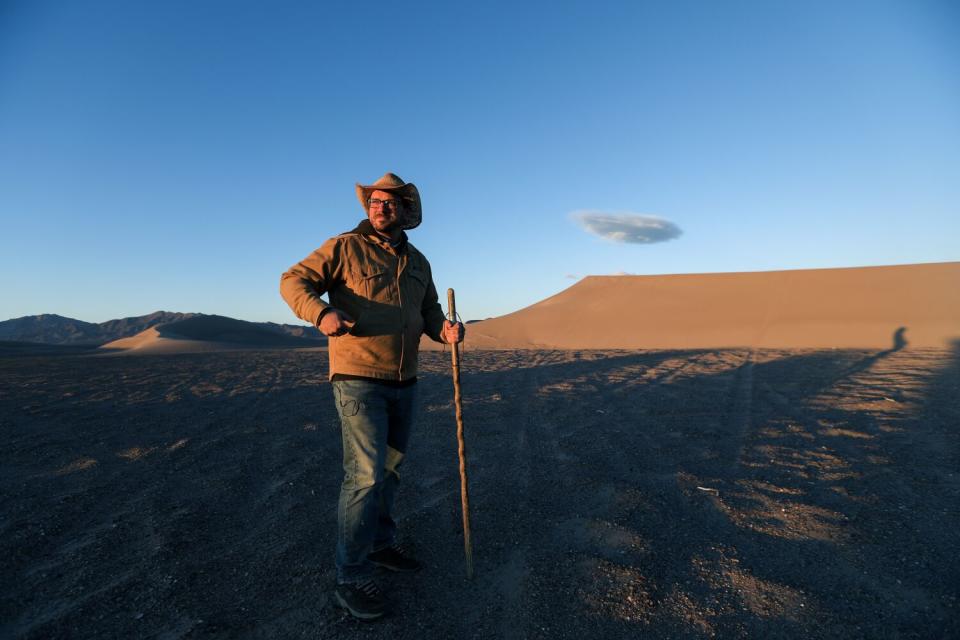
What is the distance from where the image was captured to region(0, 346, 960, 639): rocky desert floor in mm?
2555

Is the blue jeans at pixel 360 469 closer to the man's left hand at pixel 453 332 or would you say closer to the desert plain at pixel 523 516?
the desert plain at pixel 523 516

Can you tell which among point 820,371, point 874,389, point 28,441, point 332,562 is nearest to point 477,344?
point 820,371

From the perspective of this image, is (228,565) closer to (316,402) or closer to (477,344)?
(316,402)

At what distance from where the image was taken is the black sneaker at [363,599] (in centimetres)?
249

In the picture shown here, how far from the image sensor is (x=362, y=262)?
271 cm

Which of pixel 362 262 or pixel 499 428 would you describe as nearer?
pixel 362 262

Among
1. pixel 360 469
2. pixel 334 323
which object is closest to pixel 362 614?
pixel 360 469

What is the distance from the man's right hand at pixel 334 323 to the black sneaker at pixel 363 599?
139 cm

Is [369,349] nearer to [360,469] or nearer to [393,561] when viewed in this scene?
[360,469]

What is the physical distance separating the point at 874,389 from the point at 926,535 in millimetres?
7164

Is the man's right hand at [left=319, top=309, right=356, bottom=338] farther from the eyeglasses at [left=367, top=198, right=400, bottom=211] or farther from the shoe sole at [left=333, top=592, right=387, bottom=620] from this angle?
the shoe sole at [left=333, top=592, right=387, bottom=620]

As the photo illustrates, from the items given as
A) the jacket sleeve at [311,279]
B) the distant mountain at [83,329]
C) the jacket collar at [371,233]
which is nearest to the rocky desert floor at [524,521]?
the jacket sleeve at [311,279]

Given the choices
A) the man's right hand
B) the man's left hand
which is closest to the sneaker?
the man's left hand

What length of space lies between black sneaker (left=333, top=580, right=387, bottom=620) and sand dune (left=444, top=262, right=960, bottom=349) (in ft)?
75.8
